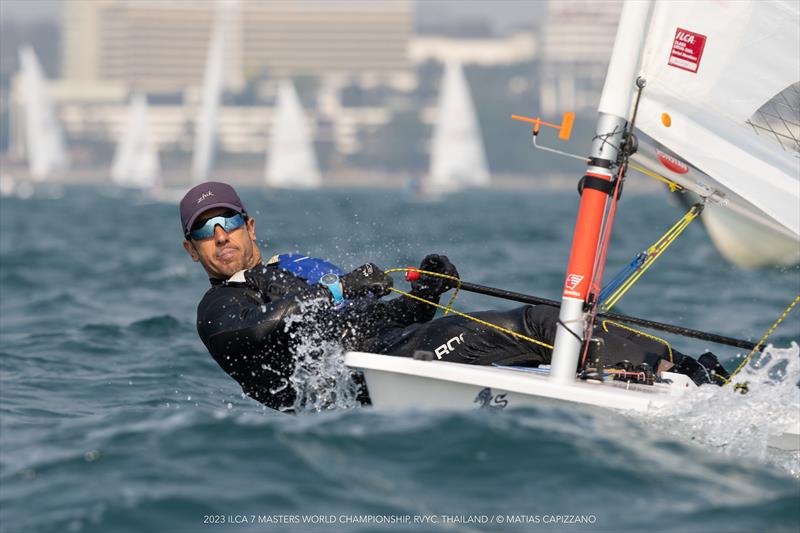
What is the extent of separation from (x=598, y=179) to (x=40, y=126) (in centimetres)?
5150

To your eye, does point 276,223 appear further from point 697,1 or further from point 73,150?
point 73,150

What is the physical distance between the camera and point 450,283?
176 inches

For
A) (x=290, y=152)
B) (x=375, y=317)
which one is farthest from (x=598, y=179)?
(x=290, y=152)

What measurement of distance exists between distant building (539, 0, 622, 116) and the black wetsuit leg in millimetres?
119422

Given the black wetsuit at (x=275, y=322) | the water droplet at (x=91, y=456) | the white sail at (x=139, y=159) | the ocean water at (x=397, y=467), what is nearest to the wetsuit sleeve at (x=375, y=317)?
the black wetsuit at (x=275, y=322)

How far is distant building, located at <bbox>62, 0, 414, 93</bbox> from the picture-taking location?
418ft

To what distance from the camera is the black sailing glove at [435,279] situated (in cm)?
448

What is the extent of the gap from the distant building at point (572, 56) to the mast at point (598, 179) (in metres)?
→ 120

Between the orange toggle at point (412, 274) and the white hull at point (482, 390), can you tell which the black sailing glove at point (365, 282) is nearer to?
the orange toggle at point (412, 274)

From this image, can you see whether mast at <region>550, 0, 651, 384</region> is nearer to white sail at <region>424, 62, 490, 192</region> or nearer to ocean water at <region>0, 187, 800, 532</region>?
ocean water at <region>0, 187, 800, 532</region>

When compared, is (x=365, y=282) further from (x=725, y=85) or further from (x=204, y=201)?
(x=725, y=85)

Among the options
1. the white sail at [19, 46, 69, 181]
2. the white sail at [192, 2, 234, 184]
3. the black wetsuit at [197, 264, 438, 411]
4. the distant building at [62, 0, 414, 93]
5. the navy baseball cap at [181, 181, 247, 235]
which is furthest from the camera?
the distant building at [62, 0, 414, 93]

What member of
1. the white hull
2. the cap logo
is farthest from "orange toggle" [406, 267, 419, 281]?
the cap logo

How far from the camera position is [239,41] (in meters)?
134
